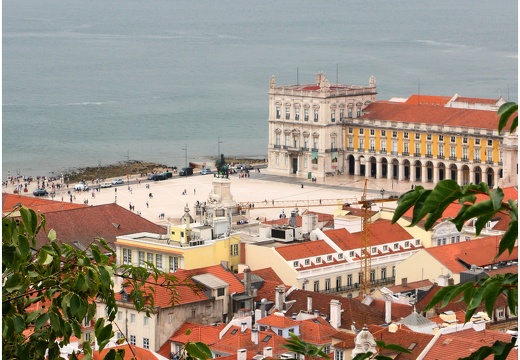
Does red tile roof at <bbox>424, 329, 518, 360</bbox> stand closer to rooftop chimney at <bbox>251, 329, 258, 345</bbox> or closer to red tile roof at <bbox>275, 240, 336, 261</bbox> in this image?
rooftop chimney at <bbox>251, 329, 258, 345</bbox>

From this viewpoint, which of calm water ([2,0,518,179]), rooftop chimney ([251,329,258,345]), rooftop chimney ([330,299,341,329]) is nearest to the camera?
rooftop chimney ([251,329,258,345])

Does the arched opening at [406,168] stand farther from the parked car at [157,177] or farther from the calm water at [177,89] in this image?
the calm water at [177,89]

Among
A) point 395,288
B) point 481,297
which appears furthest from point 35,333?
point 395,288

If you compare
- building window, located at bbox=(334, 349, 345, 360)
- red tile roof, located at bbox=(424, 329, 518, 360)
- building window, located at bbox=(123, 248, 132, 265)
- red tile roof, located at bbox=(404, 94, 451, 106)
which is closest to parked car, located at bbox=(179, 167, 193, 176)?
red tile roof, located at bbox=(404, 94, 451, 106)

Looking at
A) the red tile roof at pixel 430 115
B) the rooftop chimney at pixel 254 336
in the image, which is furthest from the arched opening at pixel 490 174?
the rooftop chimney at pixel 254 336

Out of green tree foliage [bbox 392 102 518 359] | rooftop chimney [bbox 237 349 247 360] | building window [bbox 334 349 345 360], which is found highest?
green tree foliage [bbox 392 102 518 359]

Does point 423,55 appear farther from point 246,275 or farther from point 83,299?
point 83,299

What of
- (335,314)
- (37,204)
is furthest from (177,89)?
(335,314)
